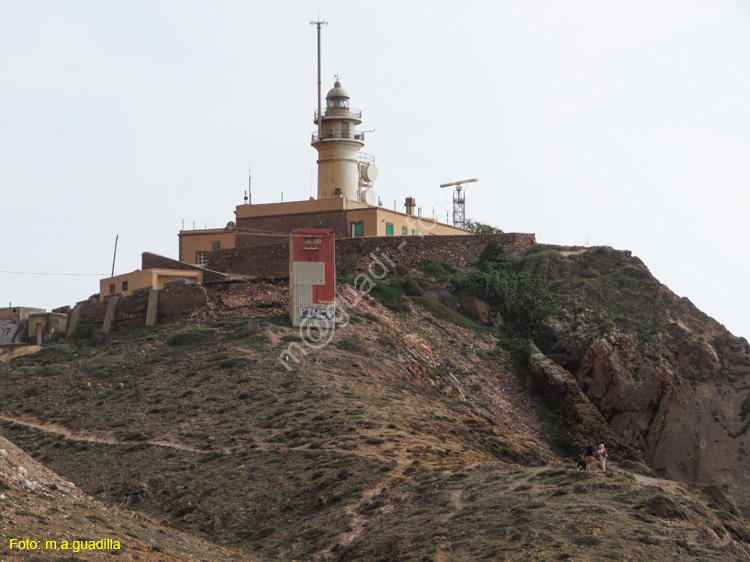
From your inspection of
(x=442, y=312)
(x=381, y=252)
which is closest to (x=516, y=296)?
(x=442, y=312)

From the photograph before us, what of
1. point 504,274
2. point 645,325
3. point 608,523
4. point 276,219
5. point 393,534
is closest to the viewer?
point 608,523

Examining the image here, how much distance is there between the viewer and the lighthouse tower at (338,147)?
56.2m

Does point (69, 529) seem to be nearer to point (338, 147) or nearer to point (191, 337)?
point (191, 337)

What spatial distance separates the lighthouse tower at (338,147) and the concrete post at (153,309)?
43.3ft

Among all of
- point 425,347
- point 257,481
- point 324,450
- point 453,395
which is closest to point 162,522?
point 257,481

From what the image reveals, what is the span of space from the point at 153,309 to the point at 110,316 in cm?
247

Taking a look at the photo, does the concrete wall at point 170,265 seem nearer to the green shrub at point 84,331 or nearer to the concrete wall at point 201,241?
the concrete wall at point 201,241

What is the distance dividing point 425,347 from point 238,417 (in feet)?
40.6

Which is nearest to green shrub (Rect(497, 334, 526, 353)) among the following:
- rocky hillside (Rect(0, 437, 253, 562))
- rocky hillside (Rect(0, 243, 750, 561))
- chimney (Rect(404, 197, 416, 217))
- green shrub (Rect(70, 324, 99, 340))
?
rocky hillside (Rect(0, 243, 750, 561))

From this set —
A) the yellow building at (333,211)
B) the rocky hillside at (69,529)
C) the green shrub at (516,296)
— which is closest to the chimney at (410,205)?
the yellow building at (333,211)

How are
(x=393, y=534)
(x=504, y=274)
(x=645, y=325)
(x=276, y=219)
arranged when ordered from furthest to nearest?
1. (x=276, y=219)
2. (x=504, y=274)
3. (x=645, y=325)
4. (x=393, y=534)

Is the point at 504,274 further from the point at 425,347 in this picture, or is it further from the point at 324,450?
the point at 324,450

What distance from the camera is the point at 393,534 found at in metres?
22.1

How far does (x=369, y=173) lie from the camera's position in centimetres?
5716
